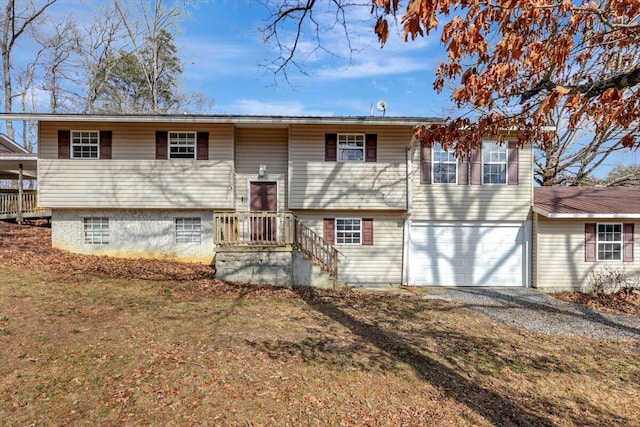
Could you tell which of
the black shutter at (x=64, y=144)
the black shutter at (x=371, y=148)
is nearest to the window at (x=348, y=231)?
the black shutter at (x=371, y=148)

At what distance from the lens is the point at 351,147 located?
11.5 metres

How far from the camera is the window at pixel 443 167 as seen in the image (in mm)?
11484

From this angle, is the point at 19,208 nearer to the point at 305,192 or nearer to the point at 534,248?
the point at 305,192

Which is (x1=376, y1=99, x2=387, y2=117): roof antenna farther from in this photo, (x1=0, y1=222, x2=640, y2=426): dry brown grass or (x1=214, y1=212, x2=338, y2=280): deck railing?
(x1=0, y1=222, x2=640, y2=426): dry brown grass

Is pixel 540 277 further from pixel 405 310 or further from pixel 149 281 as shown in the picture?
pixel 149 281

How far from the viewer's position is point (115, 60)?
23.9 m

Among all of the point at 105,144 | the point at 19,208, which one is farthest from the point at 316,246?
the point at 19,208

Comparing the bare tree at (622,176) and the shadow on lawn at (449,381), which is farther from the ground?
the bare tree at (622,176)

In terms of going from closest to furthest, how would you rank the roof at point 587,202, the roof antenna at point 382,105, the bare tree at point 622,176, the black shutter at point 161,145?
the roof at point 587,202
the black shutter at point 161,145
the roof antenna at point 382,105
the bare tree at point 622,176

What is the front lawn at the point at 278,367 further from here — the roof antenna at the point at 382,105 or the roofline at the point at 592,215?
the roof antenna at the point at 382,105

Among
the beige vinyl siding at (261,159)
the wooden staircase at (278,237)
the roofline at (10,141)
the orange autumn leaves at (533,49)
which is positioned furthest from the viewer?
the roofline at (10,141)

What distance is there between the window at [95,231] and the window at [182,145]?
10.6 feet

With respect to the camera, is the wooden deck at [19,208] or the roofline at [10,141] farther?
the roofline at [10,141]

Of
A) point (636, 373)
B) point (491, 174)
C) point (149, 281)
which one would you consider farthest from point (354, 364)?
point (491, 174)
